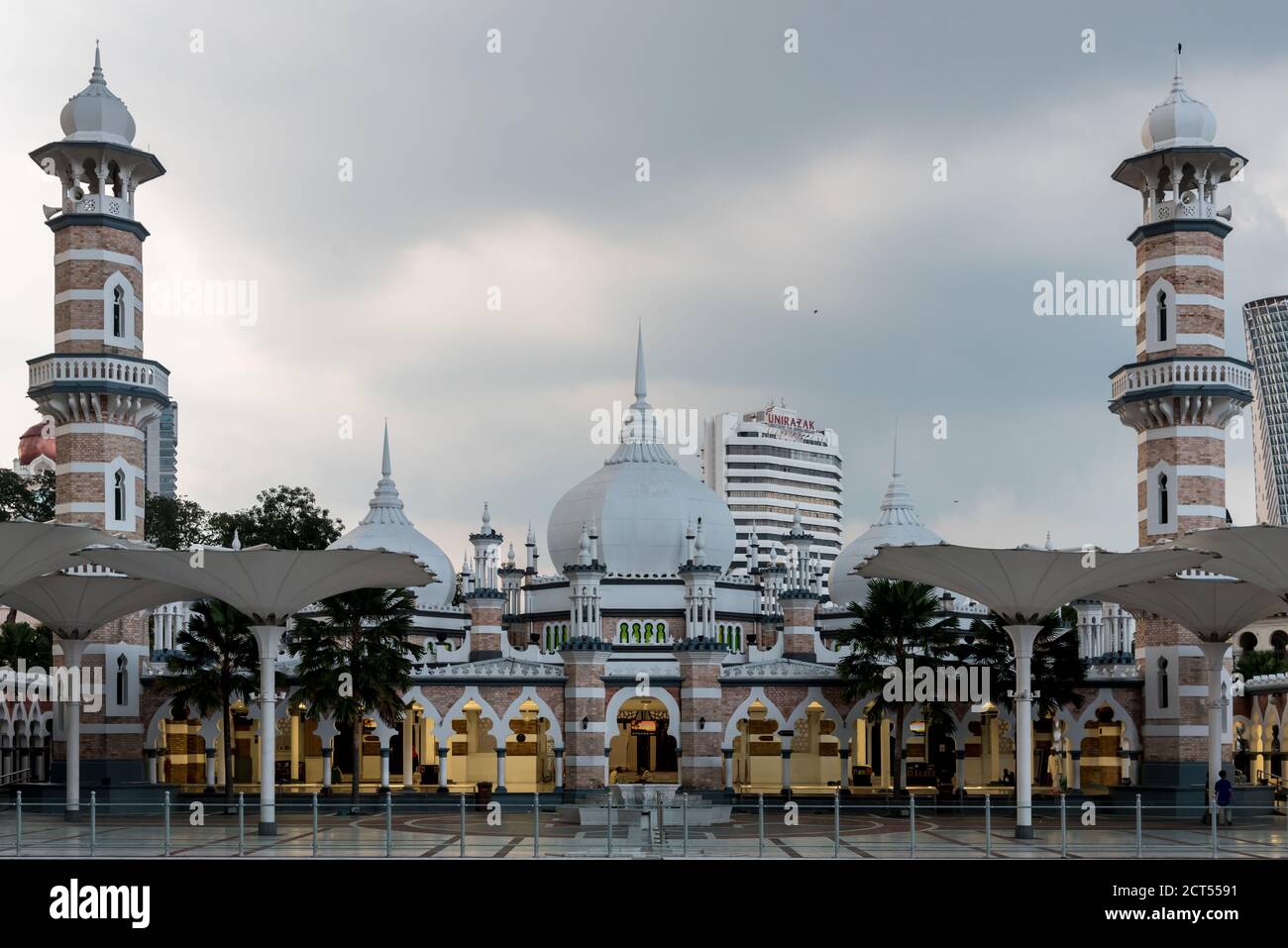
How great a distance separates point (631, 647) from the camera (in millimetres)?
53719

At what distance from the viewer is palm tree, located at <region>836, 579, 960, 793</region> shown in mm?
46438

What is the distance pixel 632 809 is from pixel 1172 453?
19.5 meters

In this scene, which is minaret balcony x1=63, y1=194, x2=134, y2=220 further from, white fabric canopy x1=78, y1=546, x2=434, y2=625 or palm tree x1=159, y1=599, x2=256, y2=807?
white fabric canopy x1=78, y1=546, x2=434, y2=625

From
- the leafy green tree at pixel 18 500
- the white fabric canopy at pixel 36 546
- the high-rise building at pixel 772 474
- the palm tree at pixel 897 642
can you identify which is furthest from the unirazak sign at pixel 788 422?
the white fabric canopy at pixel 36 546

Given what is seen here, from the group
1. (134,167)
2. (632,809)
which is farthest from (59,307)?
(632,809)

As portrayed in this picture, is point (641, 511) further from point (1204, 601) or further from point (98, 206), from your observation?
point (1204, 601)

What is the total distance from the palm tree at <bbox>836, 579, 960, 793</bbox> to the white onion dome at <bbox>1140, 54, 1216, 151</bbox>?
594 inches

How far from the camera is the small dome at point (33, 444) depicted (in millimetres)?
108625

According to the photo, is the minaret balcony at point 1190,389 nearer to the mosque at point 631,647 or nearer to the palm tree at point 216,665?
the mosque at point 631,647

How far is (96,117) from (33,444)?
72.5 m

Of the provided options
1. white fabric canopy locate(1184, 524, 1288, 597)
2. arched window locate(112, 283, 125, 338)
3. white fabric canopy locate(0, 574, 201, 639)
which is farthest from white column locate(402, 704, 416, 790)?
white fabric canopy locate(1184, 524, 1288, 597)

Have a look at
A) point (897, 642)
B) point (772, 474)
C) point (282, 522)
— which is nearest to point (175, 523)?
point (282, 522)

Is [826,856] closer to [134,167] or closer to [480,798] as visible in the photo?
[480,798]

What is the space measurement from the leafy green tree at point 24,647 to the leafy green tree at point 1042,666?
34.4 meters
